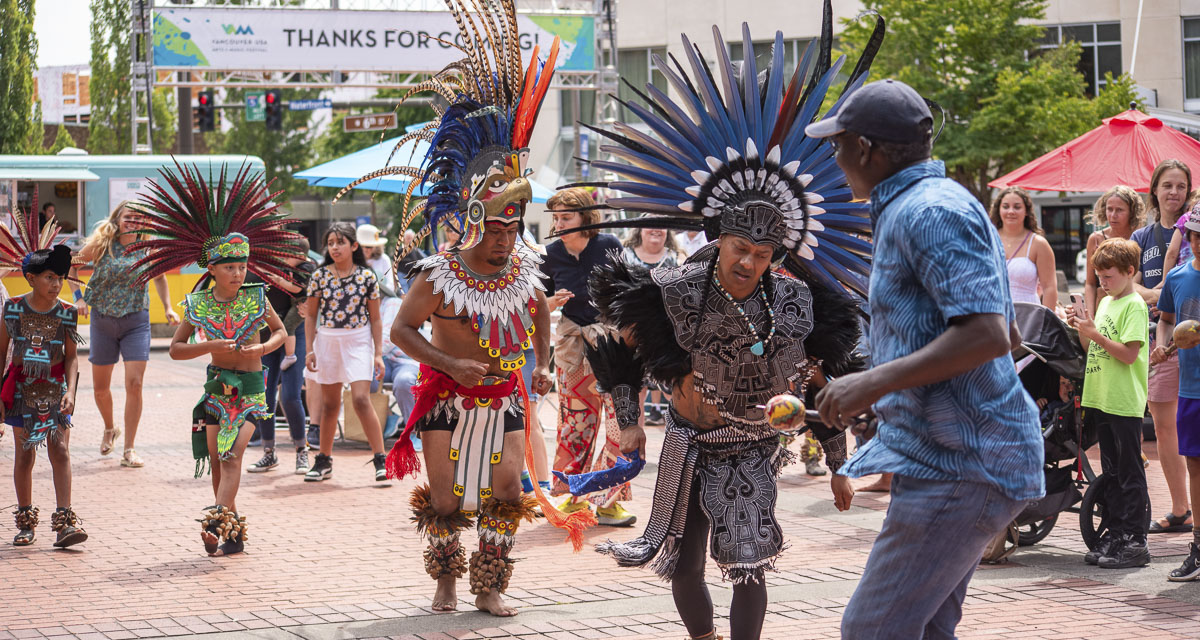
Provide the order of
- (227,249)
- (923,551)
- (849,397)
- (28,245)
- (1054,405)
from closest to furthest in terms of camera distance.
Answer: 1. (849,397)
2. (923,551)
3. (1054,405)
4. (227,249)
5. (28,245)

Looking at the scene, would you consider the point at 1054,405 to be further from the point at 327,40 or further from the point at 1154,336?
the point at 327,40

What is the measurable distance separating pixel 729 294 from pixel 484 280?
1663 mm

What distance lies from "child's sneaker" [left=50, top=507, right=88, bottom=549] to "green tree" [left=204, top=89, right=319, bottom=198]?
105 feet

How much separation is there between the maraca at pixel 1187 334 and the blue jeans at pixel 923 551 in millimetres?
3359

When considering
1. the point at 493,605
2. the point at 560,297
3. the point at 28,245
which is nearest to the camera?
the point at 493,605

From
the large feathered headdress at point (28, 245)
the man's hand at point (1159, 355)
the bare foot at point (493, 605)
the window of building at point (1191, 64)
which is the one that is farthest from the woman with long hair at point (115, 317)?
the window of building at point (1191, 64)

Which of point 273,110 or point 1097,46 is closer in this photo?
point 273,110

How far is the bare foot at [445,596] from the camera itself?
6137 millimetres

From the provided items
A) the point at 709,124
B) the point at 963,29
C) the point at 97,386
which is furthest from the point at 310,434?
the point at 963,29

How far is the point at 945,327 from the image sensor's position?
3.24m

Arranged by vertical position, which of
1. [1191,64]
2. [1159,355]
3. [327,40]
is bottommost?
[1159,355]

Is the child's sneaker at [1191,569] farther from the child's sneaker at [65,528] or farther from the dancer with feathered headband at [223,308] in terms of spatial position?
the child's sneaker at [65,528]

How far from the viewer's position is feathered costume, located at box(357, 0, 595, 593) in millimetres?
6117

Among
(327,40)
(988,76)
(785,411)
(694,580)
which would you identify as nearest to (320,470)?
(694,580)
